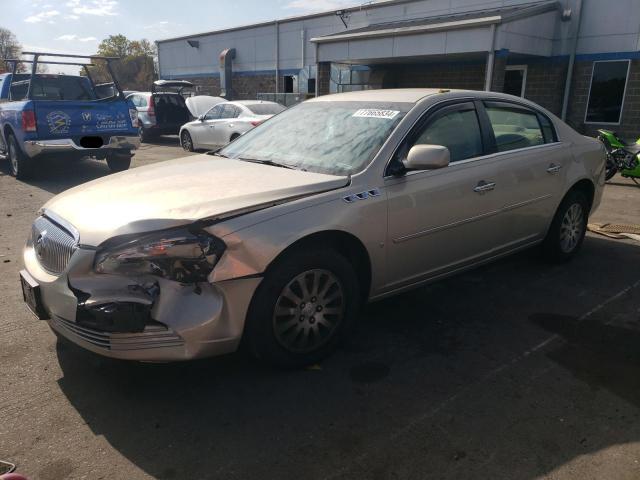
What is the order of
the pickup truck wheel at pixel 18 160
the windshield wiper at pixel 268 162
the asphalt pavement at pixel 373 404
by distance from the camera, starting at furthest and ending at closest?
the pickup truck wheel at pixel 18 160
the windshield wiper at pixel 268 162
the asphalt pavement at pixel 373 404

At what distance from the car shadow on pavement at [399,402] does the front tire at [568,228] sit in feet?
3.44

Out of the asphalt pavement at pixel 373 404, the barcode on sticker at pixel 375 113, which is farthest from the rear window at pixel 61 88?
the barcode on sticker at pixel 375 113

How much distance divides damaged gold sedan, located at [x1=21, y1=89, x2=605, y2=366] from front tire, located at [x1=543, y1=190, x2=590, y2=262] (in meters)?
0.26

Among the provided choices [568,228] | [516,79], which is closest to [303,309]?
[568,228]

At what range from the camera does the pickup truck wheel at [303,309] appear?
292 centimetres

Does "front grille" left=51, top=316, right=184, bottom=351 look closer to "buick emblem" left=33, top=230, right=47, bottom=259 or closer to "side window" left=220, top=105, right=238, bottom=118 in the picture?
"buick emblem" left=33, top=230, right=47, bottom=259

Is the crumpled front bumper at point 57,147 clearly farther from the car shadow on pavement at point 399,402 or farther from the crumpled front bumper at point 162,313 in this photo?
the crumpled front bumper at point 162,313

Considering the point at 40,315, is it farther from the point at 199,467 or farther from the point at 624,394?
the point at 624,394

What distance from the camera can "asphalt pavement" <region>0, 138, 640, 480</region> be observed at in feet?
7.97

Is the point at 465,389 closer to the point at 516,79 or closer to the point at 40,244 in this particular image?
the point at 40,244

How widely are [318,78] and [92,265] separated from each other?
1733cm

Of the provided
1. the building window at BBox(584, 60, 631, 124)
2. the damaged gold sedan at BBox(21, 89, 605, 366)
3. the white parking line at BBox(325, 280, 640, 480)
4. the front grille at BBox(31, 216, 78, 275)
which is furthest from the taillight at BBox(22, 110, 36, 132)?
the building window at BBox(584, 60, 631, 124)

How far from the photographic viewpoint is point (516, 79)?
1605cm

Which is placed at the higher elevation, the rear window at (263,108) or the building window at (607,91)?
the building window at (607,91)
